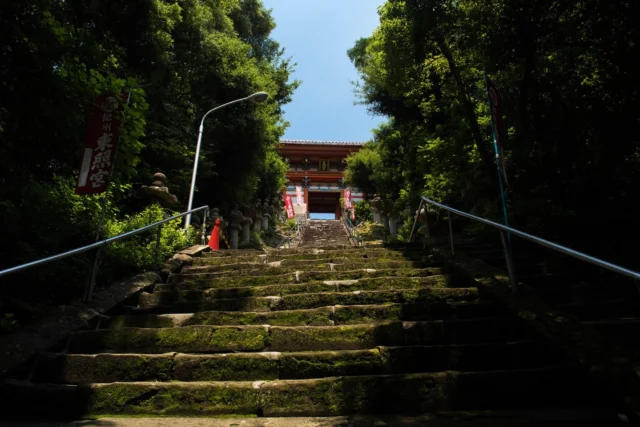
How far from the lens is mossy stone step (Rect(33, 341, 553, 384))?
2799mm

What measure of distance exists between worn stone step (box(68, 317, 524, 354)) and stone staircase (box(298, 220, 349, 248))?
13841 mm

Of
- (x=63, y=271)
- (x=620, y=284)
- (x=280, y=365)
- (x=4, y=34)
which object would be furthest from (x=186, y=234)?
(x=620, y=284)

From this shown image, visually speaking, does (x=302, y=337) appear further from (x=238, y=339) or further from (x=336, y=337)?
(x=238, y=339)

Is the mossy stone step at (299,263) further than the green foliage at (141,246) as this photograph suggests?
Yes

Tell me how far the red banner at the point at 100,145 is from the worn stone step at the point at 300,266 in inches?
67.6

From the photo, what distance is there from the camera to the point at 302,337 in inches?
126

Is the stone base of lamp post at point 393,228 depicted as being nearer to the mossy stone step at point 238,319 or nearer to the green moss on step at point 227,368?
the mossy stone step at point 238,319

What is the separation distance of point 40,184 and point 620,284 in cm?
699

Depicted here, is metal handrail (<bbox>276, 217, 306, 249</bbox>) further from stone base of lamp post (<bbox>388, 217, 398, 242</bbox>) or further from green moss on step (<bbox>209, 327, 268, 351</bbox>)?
green moss on step (<bbox>209, 327, 268, 351</bbox>)

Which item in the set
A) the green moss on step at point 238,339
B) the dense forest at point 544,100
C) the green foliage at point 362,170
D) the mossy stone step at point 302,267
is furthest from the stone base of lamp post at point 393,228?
the green moss on step at point 238,339

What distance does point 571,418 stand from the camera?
2.06 meters

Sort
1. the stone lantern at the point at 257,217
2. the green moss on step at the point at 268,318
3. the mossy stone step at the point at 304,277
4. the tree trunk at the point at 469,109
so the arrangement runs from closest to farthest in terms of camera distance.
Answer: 1. the green moss on step at the point at 268,318
2. the mossy stone step at the point at 304,277
3. the tree trunk at the point at 469,109
4. the stone lantern at the point at 257,217

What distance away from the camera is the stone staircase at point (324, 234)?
18.5m

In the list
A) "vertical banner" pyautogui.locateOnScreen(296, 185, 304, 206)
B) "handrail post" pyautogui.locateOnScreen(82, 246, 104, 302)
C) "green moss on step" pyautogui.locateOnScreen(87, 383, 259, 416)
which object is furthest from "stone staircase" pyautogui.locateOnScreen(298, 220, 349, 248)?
"green moss on step" pyautogui.locateOnScreen(87, 383, 259, 416)
